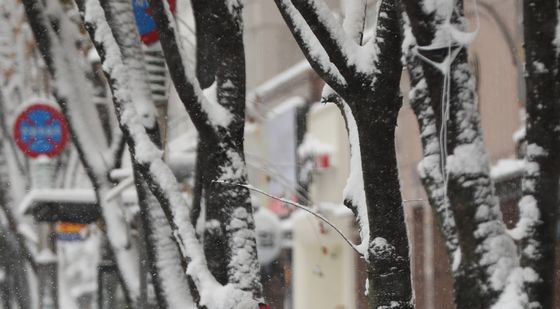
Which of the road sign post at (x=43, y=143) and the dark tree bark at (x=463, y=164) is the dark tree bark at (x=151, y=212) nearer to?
the dark tree bark at (x=463, y=164)

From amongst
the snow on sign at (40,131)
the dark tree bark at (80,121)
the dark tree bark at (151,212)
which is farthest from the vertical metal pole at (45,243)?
the dark tree bark at (151,212)

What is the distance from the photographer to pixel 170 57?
5.29m

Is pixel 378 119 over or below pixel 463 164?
over

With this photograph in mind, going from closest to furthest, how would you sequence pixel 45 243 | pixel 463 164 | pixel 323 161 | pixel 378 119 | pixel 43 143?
pixel 463 164 < pixel 378 119 < pixel 43 143 < pixel 45 243 < pixel 323 161

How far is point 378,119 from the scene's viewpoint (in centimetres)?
436

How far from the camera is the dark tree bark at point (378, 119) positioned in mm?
4340

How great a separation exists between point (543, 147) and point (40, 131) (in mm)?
10163

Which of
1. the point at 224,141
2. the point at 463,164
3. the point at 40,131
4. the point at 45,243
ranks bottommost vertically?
the point at 463,164

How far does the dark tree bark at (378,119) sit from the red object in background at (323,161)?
1686cm

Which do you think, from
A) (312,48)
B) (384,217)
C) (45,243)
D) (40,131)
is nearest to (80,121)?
(312,48)

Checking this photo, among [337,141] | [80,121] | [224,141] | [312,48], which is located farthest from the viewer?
[337,141]

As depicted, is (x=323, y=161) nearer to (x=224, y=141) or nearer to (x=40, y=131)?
(x=40, y=131)

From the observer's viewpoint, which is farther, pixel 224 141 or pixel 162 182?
pixel 162 182

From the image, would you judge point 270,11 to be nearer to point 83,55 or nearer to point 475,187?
point 83,55
